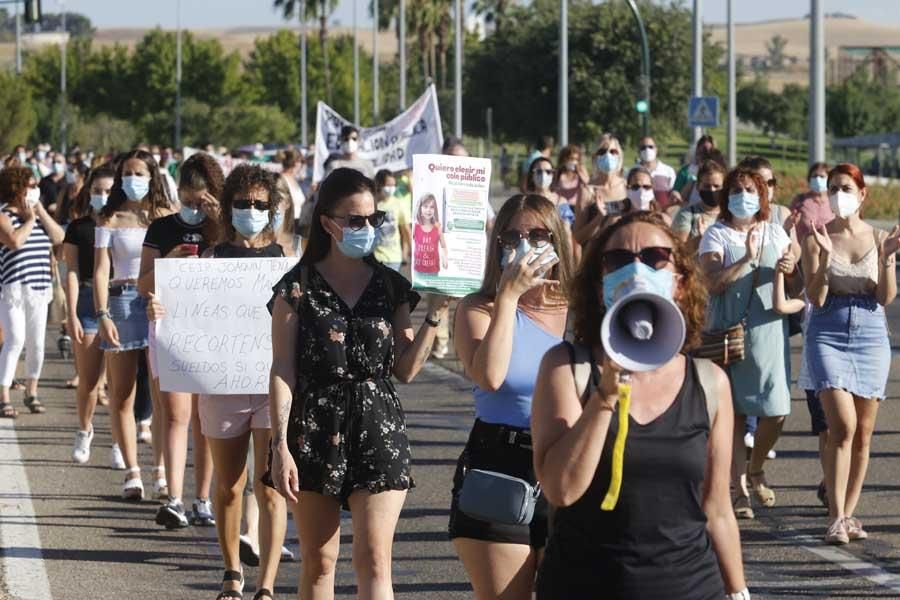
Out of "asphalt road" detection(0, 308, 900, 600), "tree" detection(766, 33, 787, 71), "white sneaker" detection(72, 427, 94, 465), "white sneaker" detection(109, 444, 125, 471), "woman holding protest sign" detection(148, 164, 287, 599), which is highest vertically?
"tree" detection(766, 33, 787, 71)

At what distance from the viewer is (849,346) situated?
863 centimetres

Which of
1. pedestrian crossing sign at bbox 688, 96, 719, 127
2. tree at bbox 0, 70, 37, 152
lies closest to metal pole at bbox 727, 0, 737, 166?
pedestrian crossing sign at bbox 688, 96, 719, 127

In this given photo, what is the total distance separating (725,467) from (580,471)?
515 mm

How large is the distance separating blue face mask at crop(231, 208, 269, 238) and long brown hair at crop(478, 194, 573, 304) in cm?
209

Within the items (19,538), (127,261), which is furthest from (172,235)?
(19,538)

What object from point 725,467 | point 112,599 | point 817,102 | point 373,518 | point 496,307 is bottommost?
point 112,599

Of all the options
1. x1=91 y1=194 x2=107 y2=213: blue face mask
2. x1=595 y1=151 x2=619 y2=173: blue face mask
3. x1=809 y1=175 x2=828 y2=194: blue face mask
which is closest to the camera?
x1=91 y1=194 x2=107 y2=213: blue face mask

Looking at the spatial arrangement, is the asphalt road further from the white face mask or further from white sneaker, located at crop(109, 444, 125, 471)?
the white face mask

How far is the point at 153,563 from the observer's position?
8.09m

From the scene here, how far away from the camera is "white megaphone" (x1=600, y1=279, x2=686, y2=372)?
353cm

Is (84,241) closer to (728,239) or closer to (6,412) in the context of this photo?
(6,412)

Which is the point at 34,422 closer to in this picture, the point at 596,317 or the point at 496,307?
the point at 496,307

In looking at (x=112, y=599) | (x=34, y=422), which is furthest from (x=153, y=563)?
(x=34, y=422)

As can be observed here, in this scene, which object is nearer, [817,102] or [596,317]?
[596,317]
